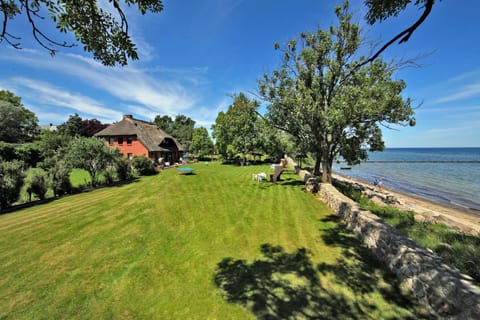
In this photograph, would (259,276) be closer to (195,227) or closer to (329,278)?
(329,278)

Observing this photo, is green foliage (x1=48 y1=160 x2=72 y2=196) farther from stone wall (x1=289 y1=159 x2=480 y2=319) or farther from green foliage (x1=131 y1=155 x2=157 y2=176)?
stone wall (x1=289 y1=159 x2=480 y2=319)

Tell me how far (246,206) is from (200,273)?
18.1ft

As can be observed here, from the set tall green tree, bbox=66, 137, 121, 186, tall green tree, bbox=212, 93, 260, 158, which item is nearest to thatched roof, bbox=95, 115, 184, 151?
tall green tree, bbox=212, 93, 260, 158

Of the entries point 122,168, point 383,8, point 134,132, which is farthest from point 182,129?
point 383,8

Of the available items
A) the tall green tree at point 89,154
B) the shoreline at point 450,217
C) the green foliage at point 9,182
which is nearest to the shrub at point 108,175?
the tall green tree at point 89,154

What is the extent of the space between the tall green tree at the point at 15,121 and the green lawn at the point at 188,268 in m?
47.9

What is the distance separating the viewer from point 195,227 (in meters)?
7.56

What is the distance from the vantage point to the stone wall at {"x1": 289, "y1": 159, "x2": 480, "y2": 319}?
317 cm

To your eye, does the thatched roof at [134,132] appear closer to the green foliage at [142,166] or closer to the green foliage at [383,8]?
the green foliage at [142,166]

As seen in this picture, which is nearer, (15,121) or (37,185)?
(37,185)

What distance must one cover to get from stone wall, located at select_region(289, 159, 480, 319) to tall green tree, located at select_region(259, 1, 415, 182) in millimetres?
6460

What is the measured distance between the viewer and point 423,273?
396cm

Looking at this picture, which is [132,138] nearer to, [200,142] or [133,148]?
[133,148]

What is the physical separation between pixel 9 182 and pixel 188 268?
11990mm
